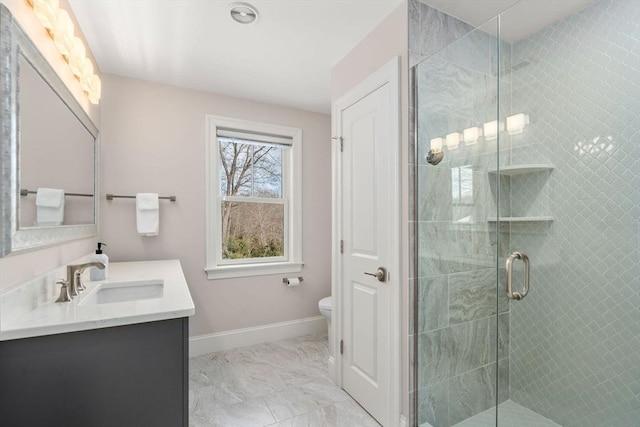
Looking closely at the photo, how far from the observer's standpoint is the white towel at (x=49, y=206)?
4.33 ft

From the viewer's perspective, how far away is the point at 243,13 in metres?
1.82

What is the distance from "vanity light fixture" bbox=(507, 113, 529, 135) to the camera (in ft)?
5.99

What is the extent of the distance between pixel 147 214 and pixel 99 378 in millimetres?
1702

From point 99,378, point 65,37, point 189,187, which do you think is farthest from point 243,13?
point 99,378

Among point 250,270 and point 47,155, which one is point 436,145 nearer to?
point 47,155

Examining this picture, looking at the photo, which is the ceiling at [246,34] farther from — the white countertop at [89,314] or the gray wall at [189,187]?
the white countertop at [89,314]

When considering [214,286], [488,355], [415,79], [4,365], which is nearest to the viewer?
[4,365]

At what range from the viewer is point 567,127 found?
5.64ft

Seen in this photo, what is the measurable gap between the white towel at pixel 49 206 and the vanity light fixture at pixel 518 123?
2348mm

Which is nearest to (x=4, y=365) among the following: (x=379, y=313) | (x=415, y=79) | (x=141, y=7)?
(x=379, y=313)

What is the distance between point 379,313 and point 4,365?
5.32 feet

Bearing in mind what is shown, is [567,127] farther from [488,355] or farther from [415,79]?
[488,355]

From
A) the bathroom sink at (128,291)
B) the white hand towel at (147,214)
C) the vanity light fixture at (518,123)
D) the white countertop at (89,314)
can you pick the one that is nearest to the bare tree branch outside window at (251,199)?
the white hand towel at (147,214)

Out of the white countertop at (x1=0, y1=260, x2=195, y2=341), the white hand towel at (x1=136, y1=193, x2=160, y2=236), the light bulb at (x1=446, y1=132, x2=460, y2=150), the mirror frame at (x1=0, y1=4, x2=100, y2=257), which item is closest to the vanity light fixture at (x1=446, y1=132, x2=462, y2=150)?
the light bulb at (x1=446, y1=132, x2=460, y2=150)
